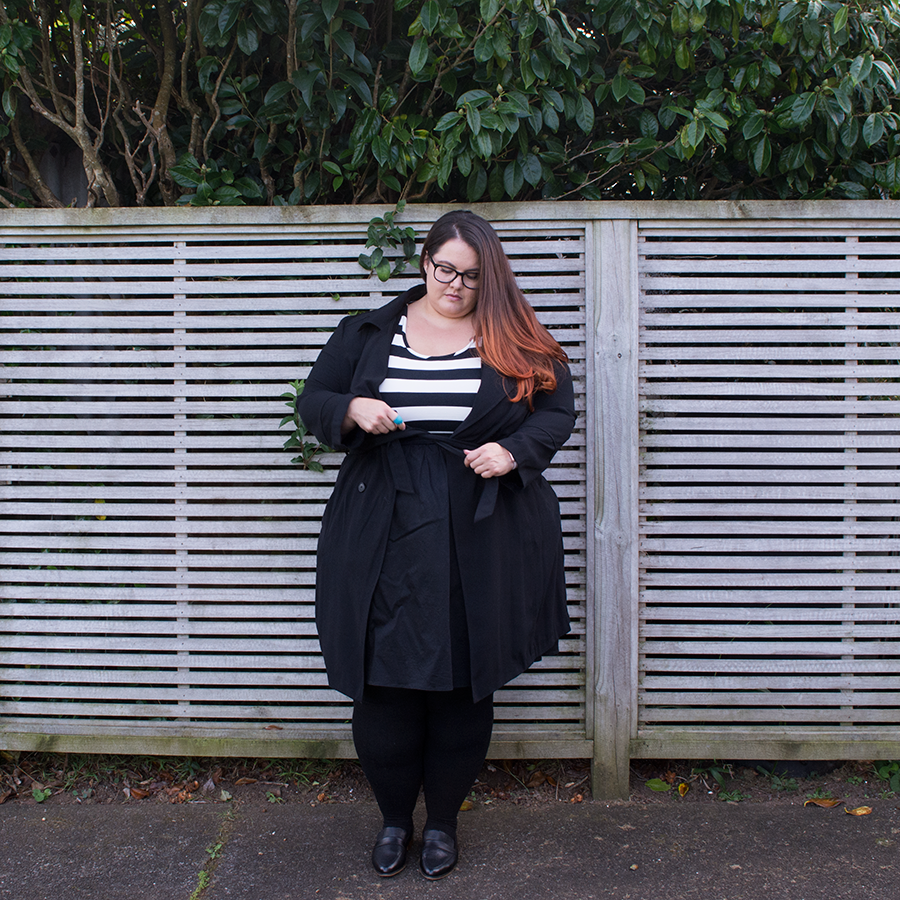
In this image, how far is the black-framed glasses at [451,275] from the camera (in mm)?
2320

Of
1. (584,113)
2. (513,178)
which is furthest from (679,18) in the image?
(513,178)

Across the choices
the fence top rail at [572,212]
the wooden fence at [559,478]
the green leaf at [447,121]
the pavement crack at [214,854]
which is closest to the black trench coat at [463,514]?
the wooden fence at [559,478]

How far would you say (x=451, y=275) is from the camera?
232 centimetres

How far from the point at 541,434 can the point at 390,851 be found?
1.50m

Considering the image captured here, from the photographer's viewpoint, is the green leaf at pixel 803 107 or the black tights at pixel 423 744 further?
the green leaf at pixel 803 107

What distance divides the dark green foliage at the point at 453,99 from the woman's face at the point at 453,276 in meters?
0.58

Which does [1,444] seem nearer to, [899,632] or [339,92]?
[339,92]

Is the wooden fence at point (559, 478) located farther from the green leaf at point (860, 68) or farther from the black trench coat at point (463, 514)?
the black trench coat at point (463, 514)

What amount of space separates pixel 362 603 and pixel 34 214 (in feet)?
6.77

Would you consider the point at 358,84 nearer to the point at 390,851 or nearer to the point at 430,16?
the point at 430,16

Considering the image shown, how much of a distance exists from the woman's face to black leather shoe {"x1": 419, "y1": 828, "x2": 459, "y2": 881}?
5.74 ft

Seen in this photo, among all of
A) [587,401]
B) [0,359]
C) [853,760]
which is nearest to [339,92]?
[587,401]

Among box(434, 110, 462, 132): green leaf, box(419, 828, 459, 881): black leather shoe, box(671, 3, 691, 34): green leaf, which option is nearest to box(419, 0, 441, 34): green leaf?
box(434, 110, 462, 132): green leaf

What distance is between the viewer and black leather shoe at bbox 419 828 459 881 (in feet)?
8.17
